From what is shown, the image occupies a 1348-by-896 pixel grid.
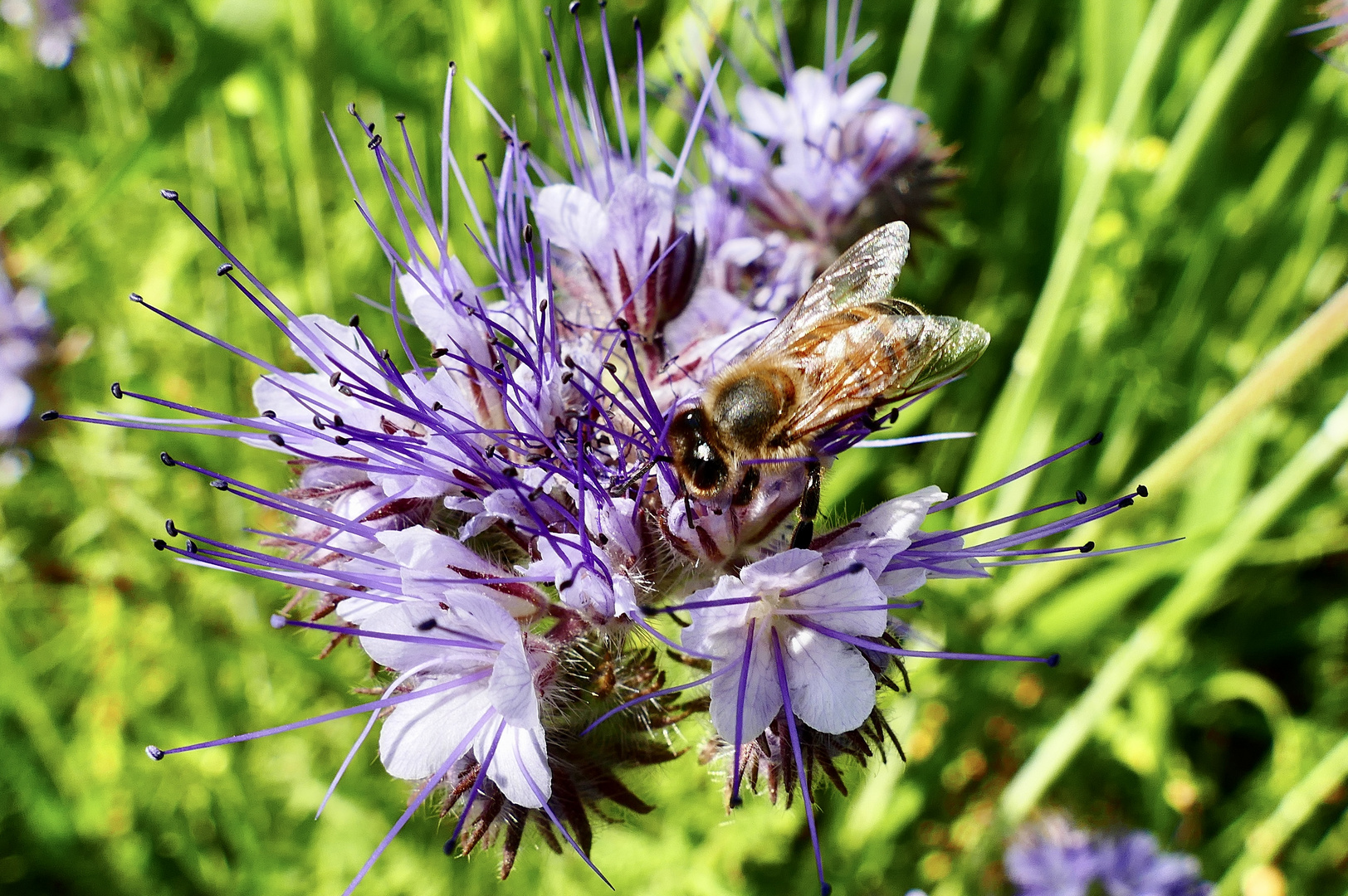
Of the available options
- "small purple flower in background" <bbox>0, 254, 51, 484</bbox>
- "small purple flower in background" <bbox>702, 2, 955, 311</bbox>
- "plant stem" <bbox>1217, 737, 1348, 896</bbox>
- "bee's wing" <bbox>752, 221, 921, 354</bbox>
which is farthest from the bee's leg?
"small purple flower in background" <bbox>0, 254, 51, 484</bbox>

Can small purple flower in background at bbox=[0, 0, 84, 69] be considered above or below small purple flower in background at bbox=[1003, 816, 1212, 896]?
above

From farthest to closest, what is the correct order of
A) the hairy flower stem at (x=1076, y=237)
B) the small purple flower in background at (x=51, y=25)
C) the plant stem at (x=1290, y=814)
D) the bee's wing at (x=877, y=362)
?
the small purple flower in background at (x=51, y=25) < the plant stem at (x=1290, y=814) < the hairy flower stem at (x=1076, y=237) < the bee's wing at (x=877, y=362)

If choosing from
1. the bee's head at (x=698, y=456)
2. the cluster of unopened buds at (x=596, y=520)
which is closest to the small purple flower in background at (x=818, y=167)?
the cluster of unopened buds at (x=596, y=520)

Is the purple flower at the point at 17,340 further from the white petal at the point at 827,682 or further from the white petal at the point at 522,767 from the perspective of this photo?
the white petal at the point at 827,682

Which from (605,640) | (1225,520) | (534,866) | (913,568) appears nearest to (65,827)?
(534,866)

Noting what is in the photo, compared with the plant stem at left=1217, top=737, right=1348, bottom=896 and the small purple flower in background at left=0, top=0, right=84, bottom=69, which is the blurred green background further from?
the small purple flower in background at left=0, top=0, right=84, bottom=69

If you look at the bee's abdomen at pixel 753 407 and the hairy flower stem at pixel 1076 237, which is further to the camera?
the hairy flower stem at pixel 1076 237

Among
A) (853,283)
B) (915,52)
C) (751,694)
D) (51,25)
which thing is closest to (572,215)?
(853,283)
